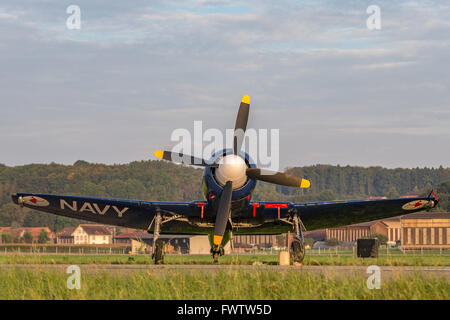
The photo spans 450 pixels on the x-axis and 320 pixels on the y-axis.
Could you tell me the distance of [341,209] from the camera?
108 ft

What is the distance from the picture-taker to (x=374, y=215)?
34000 mm

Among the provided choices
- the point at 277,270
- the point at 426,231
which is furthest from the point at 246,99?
the point at 426,231

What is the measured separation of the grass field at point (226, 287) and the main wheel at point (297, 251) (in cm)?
1100

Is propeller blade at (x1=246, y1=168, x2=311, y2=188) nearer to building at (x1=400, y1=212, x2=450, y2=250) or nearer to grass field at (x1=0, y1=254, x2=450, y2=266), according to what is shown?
grass field at (x1=0, y1=254, x2=450, y2=266)

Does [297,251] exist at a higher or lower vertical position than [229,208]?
lower

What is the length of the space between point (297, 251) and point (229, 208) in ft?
11.1

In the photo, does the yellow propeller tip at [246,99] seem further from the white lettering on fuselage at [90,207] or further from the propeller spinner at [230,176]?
the white lettering on fuselage at [90,207]

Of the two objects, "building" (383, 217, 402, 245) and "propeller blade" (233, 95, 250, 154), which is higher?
"building" (383, 217, 402, 245)

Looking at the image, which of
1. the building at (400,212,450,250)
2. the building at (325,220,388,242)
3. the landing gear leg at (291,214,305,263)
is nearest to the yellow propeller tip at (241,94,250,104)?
the landing gear leg at (291,214,305,263)

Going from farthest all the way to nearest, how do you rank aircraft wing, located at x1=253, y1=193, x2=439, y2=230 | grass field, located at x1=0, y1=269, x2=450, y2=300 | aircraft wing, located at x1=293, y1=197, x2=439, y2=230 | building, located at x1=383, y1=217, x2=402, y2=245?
building, located at x1=383, y1=217, x2=402, y2=245 → aircraft wing, located at x1=293, y1=197, x2=439, y2=230 → aircraft wing, located at x1=253, y1=193, x2=439, y2=230 → grass field, located at x1=0, y1=269, x2=450, y2=300

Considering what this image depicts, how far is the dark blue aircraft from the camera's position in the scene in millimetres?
27723

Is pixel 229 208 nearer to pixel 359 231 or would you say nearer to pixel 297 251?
pixel 297 251

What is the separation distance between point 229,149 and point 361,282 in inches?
525
